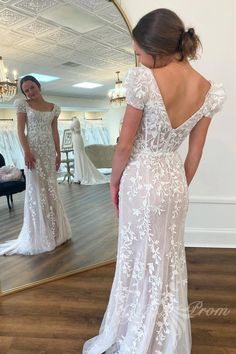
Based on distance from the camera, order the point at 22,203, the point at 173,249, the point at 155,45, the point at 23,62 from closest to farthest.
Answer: the point at 155,45 → the point at 173,249 → the point at 23,62 → the point at 22,203

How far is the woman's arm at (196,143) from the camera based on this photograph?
125 cm

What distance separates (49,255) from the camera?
2.38m

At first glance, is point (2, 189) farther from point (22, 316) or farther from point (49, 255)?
point (22, 316)

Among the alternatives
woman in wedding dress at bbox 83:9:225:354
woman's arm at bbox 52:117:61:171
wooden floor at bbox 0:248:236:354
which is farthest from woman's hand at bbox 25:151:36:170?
woman in wedding dress at bbox 83:9:225:354

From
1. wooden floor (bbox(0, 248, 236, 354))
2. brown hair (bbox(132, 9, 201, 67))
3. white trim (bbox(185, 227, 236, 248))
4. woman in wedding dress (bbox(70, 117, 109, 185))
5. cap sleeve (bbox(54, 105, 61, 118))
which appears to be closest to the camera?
brown hair (bbox(132, 9, 201, 67))

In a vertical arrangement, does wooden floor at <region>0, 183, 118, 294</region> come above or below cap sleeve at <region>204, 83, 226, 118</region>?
below

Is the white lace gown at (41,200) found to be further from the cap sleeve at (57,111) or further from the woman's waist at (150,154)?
the woman's waist at (150,154)

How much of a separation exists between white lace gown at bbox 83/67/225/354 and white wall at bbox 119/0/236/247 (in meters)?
1.33

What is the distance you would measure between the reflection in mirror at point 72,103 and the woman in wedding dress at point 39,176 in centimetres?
5

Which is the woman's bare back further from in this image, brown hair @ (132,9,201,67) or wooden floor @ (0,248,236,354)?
wooden floor @ (0,248,236,354)

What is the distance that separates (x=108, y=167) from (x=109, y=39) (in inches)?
37.9

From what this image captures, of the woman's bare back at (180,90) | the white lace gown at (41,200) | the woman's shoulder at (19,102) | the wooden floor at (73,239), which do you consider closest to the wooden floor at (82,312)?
the wooden floor at (73,239)

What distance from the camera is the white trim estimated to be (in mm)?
2586

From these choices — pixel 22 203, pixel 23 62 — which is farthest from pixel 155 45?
pixel 22 203
